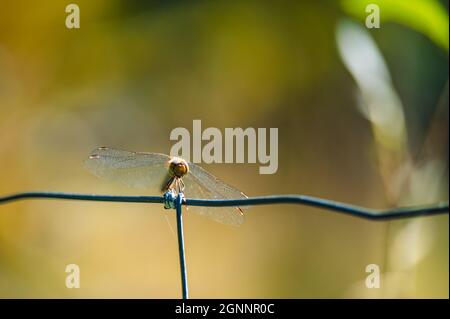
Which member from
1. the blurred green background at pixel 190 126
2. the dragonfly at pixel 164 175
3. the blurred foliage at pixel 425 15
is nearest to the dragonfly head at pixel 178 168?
the dragonfly at pixel 164 175

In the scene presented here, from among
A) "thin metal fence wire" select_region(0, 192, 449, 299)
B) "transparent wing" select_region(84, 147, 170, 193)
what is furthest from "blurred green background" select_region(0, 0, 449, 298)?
"thin metal fence wire" select_region(0, 192, 449, 299)

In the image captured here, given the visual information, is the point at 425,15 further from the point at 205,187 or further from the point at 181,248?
the point at 181,248

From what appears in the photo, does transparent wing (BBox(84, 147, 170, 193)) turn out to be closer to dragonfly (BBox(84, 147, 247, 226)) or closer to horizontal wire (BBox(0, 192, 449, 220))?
dragonfly (BBox(84, 147, 247, 226))

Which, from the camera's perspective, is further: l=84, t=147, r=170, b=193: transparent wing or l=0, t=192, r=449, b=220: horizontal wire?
l=84, t=147, r=170, b=193: transparent wing

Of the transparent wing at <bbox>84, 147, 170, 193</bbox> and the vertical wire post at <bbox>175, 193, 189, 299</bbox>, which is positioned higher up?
the transparent wing at <bbox>84, 147, 170, 193</bbox>

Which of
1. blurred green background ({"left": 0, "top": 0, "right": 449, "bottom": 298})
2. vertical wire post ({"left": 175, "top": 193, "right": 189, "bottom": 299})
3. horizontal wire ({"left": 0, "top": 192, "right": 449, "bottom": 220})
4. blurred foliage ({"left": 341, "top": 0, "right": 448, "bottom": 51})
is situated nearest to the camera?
horizontal wire ({"left": 0, "top": 192, "right": 449, "bottom": 220})

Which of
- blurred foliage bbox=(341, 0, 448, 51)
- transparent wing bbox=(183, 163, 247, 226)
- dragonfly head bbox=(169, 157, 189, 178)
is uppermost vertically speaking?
blurred foliage bbox=(341, 0, 448, 51)

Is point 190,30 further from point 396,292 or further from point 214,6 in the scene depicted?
point 396,292

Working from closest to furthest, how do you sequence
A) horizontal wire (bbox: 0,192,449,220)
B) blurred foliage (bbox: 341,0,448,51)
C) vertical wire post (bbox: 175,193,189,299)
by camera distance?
horizontal wire (bbox: 0,192,449,220) < vertical wire post (bbox: 175,193,189,299) < blurred foliage (bbox: 341,0,448,51)

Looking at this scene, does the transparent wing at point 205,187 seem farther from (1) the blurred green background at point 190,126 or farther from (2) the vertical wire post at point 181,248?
(1) the blurred green background at point 190,126
